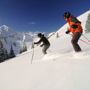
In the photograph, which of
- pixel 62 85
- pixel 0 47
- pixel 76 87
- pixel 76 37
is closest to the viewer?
pixel 76 87

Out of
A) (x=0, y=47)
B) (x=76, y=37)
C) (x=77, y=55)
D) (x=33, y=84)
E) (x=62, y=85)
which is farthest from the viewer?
(x=0, y=47)

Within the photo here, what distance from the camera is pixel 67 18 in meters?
8.65

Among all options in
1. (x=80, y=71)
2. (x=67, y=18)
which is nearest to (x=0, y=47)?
(x=67, y=18)

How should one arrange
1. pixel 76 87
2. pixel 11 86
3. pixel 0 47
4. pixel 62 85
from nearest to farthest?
pixel 76 87 < pixel 62 85 < pixel 11 86 < pixel 0 47

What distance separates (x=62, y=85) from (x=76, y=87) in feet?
1.80

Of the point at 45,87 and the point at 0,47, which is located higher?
the point at 0,47

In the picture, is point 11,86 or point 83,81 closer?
point 83,81

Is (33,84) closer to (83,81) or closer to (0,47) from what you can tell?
(83,81)

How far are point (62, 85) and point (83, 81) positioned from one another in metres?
0.70

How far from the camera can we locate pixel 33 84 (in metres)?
5.59

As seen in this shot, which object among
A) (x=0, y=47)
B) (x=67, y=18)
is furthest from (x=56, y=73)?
(x=0, y=47)

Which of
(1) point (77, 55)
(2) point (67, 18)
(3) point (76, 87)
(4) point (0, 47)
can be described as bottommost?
(3) point (76, 87)

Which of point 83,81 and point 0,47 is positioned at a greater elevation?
point 0,47

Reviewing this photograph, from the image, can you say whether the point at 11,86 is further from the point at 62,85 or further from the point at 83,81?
the point at 83,81
